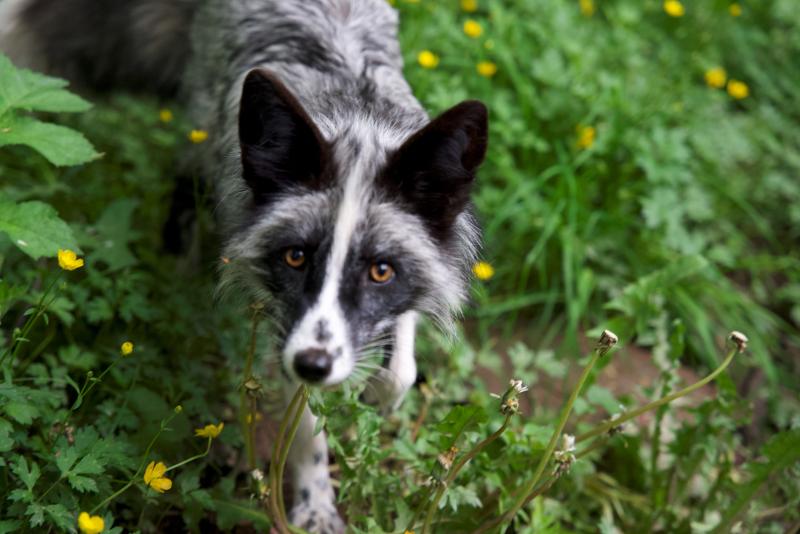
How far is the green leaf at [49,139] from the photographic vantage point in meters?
2.72

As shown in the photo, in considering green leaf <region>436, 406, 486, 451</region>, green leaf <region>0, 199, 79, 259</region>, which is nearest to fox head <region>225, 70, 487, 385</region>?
green leaf <region>436, 406, 486, 451</region>

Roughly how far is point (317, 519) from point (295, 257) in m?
1.08

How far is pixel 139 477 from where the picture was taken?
256cm

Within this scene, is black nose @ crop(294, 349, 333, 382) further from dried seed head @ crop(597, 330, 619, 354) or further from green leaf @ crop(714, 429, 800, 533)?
green leaf @ crop(714, 429, 800, 533)

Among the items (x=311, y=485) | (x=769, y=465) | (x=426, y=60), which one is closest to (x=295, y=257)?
(x=311, y=485)

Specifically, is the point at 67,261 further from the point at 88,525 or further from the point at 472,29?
the point at 472,29

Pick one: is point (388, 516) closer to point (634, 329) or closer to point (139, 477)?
point (139, 477)

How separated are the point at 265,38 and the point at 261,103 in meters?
1.26

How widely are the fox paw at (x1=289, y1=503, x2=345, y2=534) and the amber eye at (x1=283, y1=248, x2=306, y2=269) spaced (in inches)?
40.4

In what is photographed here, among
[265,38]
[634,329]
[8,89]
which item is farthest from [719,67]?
[8,89]

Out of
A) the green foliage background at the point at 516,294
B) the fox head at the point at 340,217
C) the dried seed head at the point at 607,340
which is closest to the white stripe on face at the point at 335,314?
the fox head at the point at 340,217

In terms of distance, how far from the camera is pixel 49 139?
9.13 ft

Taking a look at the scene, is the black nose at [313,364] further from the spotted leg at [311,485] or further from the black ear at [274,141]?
the spotted leg at [311,485]

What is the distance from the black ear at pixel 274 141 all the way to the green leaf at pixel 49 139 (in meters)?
0.54
